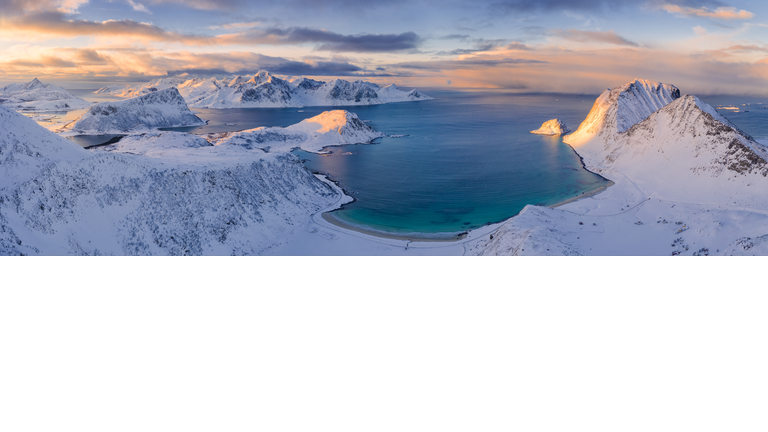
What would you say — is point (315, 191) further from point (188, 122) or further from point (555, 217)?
point (188, 122)

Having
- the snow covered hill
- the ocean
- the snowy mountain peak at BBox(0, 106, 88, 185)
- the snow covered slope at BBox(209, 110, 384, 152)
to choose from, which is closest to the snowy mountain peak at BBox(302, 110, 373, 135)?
the snow covered slope at BBox(209, 110, 384, 152)

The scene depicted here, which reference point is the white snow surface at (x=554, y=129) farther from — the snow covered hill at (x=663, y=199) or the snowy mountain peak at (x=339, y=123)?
the snowy mountain peak at (x=339, y=123)

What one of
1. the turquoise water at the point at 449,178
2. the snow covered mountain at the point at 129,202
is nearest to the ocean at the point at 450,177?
the turquoise water at the point at 449,178

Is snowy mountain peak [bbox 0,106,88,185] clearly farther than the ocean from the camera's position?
No

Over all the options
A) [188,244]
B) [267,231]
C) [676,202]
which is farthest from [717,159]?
[188,244]

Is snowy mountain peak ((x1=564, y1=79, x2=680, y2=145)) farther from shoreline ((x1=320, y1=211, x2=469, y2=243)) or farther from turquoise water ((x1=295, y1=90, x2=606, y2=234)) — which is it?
shoreline ((x1=320, y1=211, x2=469, y2=243))

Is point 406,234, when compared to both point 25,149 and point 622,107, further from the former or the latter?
point 622,107
